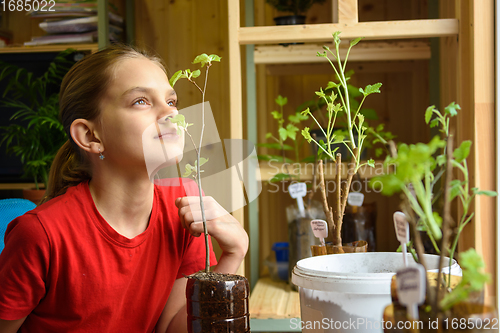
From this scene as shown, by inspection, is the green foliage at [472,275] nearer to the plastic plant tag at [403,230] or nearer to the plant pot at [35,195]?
the plastic plant tag at [403,230]

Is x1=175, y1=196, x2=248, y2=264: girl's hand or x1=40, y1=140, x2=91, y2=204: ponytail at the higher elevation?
x1=40, y1=140, x2=91, y2=204: ponytail

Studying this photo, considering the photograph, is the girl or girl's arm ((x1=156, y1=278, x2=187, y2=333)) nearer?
the girl

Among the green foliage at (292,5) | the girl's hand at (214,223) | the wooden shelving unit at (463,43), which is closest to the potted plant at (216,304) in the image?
the girl's hand at (214,223)

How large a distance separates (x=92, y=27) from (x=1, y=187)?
0.81m

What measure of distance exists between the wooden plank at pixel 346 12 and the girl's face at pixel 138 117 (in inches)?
18.3

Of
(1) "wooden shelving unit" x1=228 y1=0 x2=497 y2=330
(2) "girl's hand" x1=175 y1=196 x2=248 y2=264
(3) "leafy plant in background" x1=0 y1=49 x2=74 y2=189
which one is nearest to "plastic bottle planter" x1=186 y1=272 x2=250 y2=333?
(2) "girl's hand" x1=175 y1=196 x2=248 y2=264

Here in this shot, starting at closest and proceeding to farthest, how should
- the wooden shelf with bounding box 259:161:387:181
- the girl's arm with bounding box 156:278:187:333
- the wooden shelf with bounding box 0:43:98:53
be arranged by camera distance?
the girl's arm with bounding box 156:278:187:333
the wooden shelf with bounding box 259:161:387:181
the wooden shelf with bounding box 0:43:98:53

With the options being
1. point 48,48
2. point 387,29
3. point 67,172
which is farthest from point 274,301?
point 48,48

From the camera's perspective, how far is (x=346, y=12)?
100 centimetres

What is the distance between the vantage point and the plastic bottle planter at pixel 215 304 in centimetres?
53

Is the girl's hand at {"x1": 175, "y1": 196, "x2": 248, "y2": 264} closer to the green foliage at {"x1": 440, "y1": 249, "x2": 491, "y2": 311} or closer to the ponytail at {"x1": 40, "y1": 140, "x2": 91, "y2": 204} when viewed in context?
the ponytail at {"x1": 40, "y1": 140, "x2": 91, "y2": 204}

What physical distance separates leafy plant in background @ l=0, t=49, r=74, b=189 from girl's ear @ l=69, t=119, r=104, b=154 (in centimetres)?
85

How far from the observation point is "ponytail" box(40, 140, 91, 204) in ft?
2.95

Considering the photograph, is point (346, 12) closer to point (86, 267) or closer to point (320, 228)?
point (320, 228)
